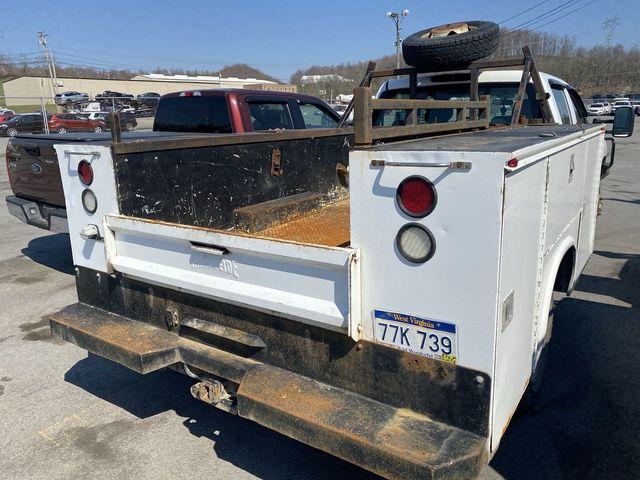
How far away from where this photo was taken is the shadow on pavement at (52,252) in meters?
6.79

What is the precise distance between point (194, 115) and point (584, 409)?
538 cm

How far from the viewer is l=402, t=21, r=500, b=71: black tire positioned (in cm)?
461

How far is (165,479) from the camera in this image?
2797 millimetres

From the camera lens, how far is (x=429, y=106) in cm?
254

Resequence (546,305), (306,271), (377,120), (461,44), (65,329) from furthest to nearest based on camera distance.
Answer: (377,120) < (461,44) < (65,329) < (546,305) < (306,271)

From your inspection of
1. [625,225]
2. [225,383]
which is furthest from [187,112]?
[625,225]

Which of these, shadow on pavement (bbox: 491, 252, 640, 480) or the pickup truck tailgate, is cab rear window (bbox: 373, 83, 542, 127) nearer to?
shadow on pavement (bbox: 491, 252, 640, 480)

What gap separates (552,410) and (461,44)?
3.07 meters

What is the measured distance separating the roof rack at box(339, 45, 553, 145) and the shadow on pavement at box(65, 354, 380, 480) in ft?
5.84

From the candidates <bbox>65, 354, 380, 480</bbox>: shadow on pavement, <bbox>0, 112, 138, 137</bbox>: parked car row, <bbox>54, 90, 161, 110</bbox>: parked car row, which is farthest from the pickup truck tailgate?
<bbox>0, 112, 138, 137</bbox>: parked car row

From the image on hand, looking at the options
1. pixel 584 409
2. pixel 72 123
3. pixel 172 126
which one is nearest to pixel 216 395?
pixel 584 409

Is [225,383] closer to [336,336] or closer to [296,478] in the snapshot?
[296,478]

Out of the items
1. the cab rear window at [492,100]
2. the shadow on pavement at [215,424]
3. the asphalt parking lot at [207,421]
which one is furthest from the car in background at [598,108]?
the shadow on pavement at [215,424]

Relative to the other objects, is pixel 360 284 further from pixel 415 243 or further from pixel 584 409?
pixel 584 409
